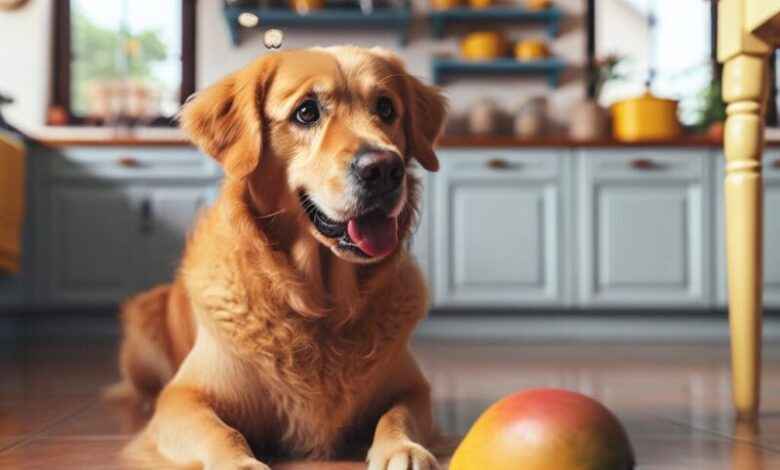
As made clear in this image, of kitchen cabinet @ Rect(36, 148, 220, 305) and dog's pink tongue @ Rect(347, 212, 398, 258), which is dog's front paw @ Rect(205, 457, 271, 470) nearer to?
dog's pink tongue @ Rect(347, 212, 398, 258)

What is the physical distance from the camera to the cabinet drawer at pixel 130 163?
389cm

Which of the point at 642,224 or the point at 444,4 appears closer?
the point at 642,224

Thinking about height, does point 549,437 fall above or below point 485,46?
below

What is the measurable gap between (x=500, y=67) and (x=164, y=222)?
1882 millimetres

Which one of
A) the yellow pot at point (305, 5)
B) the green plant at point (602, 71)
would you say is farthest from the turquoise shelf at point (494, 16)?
the yellow pot at point (305, 5)

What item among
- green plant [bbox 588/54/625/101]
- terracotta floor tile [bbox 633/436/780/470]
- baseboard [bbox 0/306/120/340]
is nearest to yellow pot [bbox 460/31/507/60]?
green plant [bbox 588/54/625/101]

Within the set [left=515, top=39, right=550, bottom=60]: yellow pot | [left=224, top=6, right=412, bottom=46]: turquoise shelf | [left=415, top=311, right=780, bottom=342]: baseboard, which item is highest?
[left=224, top=6, right=412, bottom=46]: turquoise shelf

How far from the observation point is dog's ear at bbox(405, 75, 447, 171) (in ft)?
4.31

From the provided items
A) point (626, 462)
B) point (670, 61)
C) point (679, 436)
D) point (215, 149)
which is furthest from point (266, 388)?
point (670, 61)

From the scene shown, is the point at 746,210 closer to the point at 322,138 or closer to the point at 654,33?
the point at 322,138

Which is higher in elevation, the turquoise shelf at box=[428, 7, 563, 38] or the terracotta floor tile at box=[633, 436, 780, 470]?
the turquoise shelf at box=[428, 7, 563, 38]

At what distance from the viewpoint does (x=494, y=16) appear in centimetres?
449

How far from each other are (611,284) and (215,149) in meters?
3.08

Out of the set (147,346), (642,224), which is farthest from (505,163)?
(147,346)
